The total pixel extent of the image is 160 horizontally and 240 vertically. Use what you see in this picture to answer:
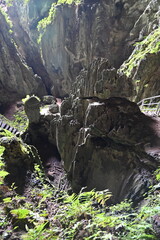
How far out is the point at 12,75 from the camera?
22969mm

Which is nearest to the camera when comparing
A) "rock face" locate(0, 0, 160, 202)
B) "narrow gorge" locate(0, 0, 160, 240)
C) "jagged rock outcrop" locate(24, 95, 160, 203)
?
"narrow gorge" locate(0, 0, 160, 240)

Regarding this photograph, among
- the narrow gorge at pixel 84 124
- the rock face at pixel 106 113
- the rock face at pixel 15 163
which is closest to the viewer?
the narrow gorge at pixel 84 124

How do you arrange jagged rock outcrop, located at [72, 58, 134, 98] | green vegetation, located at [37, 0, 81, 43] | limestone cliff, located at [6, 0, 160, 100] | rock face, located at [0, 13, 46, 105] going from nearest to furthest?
jagged rock outcrop, located at [72, 58, 134, 98] < limestone cliff, located at [6, 0, 160, 100] < green vegetation, located at [37, 0, 81, 43] < rock face, located at [0, 13, 46, 105]

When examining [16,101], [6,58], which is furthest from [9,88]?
Answer: [6,58]

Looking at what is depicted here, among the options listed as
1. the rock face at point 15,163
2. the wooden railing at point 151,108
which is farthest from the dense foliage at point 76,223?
the wooden railing at point 151,108

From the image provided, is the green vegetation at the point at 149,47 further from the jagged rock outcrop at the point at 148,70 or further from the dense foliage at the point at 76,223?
the dense foliage at the point at 76,223

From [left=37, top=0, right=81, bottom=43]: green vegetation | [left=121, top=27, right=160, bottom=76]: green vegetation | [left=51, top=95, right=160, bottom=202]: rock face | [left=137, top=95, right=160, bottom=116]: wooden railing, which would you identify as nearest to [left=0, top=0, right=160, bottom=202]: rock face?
[left=51, top=95, right=160, bottom=202]: rock face

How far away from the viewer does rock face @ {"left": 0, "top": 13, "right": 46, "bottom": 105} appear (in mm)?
22375

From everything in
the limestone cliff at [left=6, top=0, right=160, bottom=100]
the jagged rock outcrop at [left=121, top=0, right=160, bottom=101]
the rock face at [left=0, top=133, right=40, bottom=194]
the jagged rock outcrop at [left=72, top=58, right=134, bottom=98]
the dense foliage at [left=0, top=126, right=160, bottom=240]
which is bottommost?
the rock face at [left=0, top=133, right=40, bottom=194]

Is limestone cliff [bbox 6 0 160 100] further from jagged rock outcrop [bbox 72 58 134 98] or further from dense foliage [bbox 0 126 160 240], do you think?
dense foliage [bbox 0 126 160 240]

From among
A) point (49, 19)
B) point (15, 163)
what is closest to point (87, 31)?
point (49, 19)

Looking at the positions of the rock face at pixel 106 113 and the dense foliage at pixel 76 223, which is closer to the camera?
the dense foliage at pixel 76 223

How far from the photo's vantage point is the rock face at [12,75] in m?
22.4

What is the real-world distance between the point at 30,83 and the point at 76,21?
1062 centimetres
